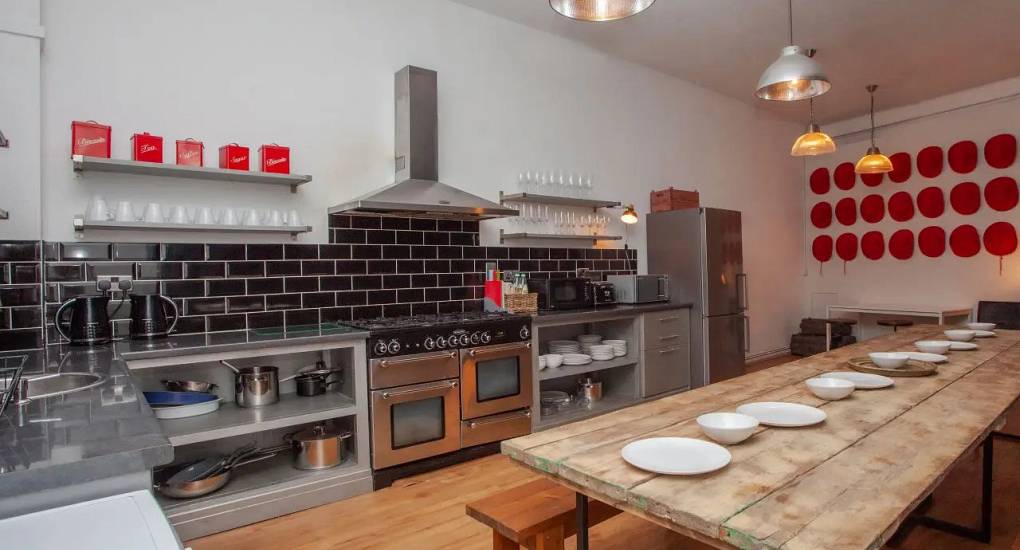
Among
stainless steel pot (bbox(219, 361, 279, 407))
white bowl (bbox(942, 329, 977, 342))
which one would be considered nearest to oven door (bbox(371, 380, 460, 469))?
stainless steel pot (bbox(219, 361, 279, 407))

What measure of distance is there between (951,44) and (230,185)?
6008 mm

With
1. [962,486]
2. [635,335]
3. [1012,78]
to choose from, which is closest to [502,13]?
[635,335]

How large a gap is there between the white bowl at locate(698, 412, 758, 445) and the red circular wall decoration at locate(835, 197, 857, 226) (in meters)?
Answer: 6.88

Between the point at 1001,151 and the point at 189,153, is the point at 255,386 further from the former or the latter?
the point at 1001,151

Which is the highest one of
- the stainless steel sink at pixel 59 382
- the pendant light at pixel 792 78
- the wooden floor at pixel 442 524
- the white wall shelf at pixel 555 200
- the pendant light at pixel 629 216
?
the pendant light at pixel 792 78

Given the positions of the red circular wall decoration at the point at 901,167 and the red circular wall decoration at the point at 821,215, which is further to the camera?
the red circular wall decoration at the point at 821,215

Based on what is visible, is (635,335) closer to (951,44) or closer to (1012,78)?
(951,44)

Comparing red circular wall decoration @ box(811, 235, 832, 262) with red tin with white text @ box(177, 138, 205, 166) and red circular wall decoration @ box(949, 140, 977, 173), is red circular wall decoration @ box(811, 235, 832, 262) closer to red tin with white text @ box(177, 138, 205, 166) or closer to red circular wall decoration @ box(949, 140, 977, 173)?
red circular wall decoration @ box(949, 140, 977, 173)

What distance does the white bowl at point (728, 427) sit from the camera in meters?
1.44

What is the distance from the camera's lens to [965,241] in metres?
6.33

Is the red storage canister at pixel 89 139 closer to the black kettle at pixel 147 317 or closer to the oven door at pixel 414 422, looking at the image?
the black kettle at pixel 147 317

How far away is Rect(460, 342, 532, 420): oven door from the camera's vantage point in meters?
3.43

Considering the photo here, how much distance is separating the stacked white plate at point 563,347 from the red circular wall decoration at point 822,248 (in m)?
4.81

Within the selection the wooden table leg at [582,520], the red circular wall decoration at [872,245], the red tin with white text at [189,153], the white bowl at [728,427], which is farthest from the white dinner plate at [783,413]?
the red circular wall decoration at [872,245]
